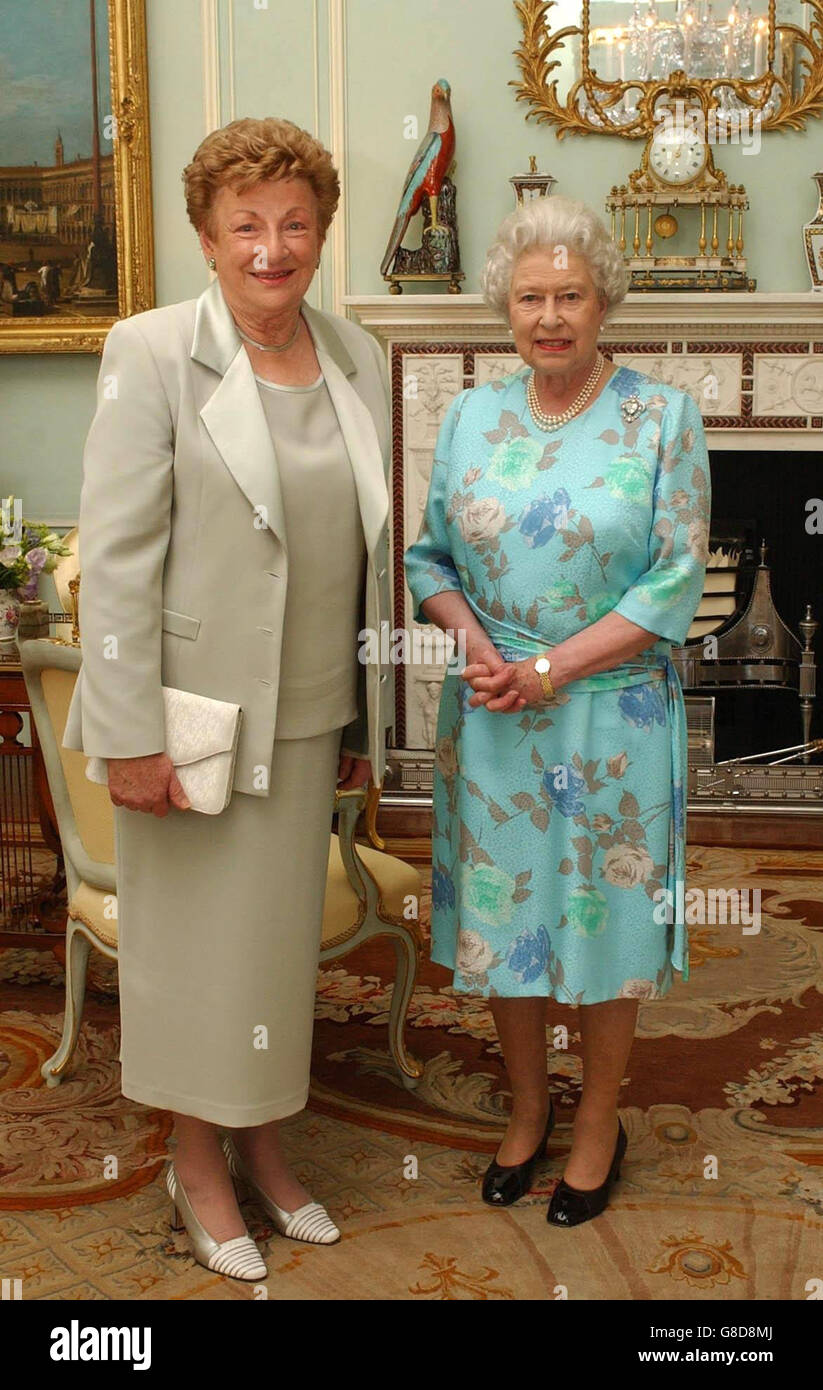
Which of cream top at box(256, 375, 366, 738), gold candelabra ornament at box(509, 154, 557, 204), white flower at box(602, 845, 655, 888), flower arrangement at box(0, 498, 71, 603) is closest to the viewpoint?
cream top at box(256, 375, 366, 738)

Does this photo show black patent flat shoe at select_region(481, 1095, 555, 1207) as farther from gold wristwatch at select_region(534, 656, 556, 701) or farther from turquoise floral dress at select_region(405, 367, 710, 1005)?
gold wristwatch at select_region(534, 656, 556, 701)

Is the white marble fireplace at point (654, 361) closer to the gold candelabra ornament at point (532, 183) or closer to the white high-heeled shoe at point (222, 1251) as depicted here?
the gold candelabra ornament at point (532, 183)

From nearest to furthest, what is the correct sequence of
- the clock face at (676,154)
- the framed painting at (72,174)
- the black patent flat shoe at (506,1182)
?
the black patent flat shoe at (506,1182)
the clock face at (676,154)
the framed painting at (72,174)

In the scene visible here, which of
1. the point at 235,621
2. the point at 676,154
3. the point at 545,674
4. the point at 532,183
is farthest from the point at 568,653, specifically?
the point at 676,154

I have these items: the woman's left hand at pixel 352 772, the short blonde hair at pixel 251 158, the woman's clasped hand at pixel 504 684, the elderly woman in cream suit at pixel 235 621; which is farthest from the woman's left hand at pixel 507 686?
the short blonde hair at pixel 251 158

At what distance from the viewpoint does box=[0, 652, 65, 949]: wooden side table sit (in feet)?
12.3

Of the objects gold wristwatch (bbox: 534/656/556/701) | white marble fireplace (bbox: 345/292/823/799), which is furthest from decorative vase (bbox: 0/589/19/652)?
white marble fireplace (bbox: 345/292/823/799)

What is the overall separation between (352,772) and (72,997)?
3.25 ft

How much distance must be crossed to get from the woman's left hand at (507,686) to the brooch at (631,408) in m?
0.46

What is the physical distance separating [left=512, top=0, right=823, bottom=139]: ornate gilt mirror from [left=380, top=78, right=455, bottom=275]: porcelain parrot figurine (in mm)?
366

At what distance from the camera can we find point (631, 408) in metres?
2.41

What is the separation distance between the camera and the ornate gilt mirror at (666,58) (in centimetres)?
554

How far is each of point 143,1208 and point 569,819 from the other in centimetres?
112
